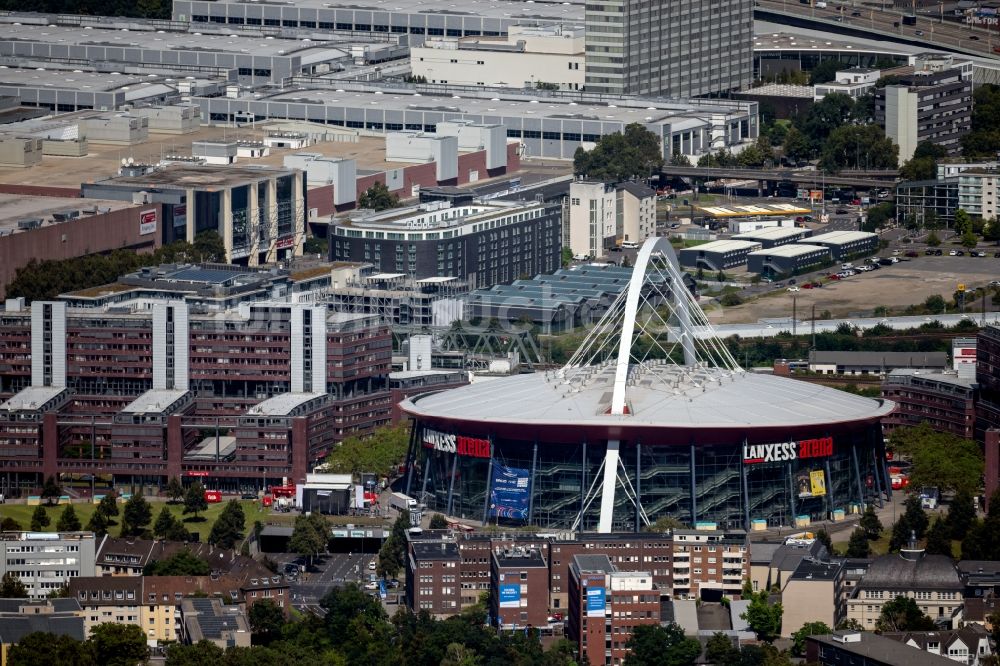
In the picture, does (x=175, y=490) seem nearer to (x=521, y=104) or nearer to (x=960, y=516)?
(x=960, y=516)

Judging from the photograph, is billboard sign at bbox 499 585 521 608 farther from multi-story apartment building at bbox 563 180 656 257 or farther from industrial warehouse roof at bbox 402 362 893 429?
multi-story apartment building at bbox 563 180 656 257

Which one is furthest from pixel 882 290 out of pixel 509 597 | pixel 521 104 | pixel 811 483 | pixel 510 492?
pixel 509 597

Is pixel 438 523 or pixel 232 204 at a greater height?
pixel 232 204

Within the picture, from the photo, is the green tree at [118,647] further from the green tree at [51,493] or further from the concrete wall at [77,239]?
the concrete wall at [77,239]

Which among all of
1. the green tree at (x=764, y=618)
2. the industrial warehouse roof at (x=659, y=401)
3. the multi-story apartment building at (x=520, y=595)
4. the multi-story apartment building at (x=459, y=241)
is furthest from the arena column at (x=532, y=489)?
the multi-story apartment building at (x=459, y=241)

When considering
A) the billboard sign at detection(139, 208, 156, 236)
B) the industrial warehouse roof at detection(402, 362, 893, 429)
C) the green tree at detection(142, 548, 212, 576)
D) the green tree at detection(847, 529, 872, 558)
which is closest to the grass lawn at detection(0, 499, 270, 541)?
the industrial warehouse roof at detection(402, 362, 893, 429)

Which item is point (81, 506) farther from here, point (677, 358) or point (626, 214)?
point (626, 214)

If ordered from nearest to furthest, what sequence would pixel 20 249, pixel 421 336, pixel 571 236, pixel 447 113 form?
1. pixel 421 336
2. pixel 20 249
3. pixel 571 236
4. pixel 447 113

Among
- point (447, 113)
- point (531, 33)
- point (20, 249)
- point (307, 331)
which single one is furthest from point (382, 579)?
point (531, 33)
